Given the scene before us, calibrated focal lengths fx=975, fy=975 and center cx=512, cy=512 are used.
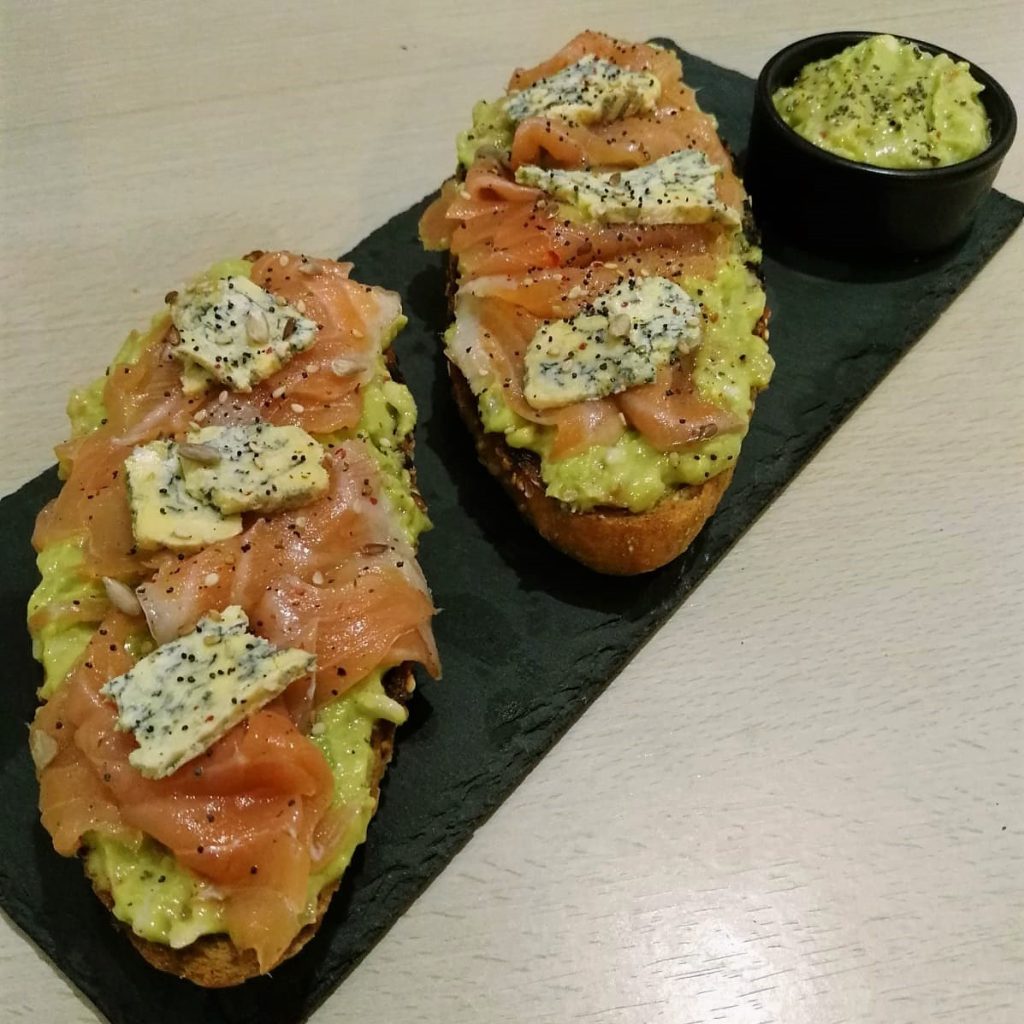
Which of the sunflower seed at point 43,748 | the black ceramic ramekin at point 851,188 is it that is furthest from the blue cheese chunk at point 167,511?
the black ceramic ramekin at point 851,188

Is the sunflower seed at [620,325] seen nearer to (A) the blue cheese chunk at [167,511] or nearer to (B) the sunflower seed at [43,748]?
(A) the blue cheese chunk at [167,511]

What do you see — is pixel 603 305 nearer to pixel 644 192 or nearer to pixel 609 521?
pixel 644 192

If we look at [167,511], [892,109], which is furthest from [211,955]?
[892,109]

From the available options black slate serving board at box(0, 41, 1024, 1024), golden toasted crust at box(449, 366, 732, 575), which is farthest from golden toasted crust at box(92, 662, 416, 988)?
golden toasted crust at box(449, 366, 732, 575)

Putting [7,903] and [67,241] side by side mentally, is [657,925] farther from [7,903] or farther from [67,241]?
[67,241]

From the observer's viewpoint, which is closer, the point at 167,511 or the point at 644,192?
the point at 167,511

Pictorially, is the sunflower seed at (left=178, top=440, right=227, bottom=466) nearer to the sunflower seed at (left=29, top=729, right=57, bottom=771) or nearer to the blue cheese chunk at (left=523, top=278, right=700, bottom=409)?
the sunflower seed at (left=29, top=729, right=57, bottom=771)

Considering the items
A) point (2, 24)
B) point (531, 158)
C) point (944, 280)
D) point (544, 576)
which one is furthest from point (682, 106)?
point (2, 24)
